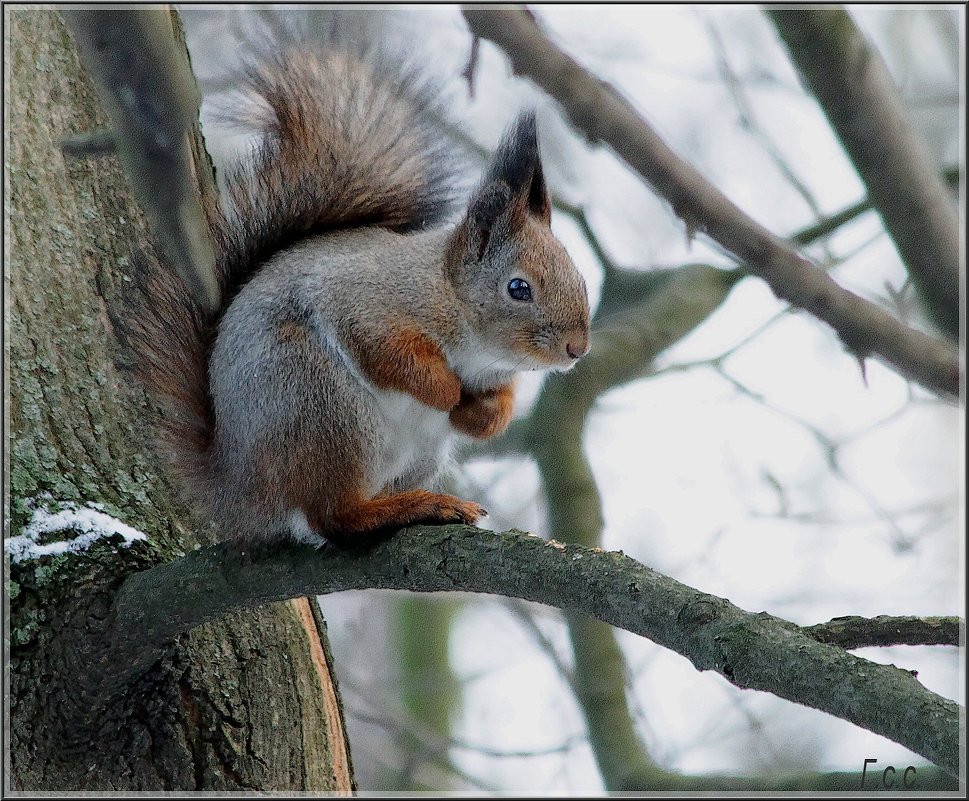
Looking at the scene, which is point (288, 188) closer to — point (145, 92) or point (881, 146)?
point (145, 92)

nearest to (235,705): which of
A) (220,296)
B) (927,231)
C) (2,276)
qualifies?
(220,296)

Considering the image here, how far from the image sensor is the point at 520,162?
1746 millimetres

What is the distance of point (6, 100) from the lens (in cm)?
183

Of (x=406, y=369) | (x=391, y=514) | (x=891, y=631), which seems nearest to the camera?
(x=891, y=631)

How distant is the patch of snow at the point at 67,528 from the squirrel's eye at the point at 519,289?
0.70m

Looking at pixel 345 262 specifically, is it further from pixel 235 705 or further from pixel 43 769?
pixel 43 769

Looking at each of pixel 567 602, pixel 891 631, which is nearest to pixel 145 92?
pixel 567 602

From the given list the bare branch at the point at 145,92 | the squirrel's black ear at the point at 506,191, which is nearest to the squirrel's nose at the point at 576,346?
the squirrel's black ear at the point at 506,191

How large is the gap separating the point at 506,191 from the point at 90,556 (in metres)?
0.86

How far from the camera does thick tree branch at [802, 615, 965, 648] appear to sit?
1.05m

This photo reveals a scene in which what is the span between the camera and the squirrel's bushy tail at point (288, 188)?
5.33ft

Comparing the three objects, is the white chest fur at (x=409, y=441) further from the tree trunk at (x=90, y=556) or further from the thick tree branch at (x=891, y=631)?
the thick tree branch at (x=891, y=631)

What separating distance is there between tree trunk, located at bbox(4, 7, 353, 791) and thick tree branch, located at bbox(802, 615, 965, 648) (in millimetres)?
950

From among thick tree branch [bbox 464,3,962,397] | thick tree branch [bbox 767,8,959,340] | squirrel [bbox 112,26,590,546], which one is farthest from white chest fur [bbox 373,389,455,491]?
thick tree branch [bbox 767,8,959,340]
